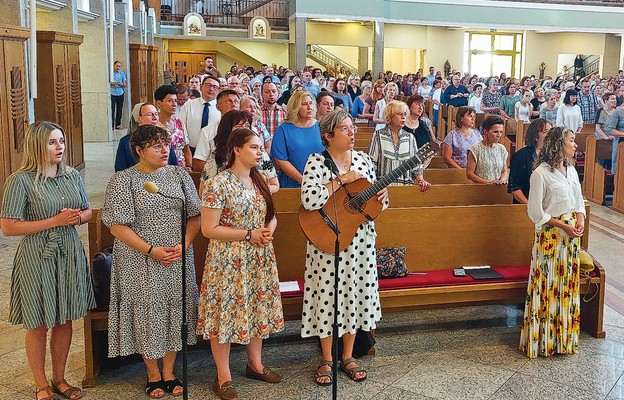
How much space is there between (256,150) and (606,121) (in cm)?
794

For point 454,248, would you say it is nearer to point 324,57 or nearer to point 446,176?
point 446,176

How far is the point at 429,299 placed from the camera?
4.49m

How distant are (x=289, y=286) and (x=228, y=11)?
26043mm

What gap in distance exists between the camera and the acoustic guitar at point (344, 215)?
12.6ft

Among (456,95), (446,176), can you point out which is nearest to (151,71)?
(456,95)

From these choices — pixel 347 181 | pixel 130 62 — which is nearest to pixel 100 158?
pixel 130 62

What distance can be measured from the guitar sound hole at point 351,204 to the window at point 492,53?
27.4 metres

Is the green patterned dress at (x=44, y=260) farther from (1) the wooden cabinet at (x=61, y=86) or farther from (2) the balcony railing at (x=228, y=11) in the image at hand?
(2) the balcony railing at (x=228, y=11)

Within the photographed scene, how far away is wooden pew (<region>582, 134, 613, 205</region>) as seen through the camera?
9.37 meters

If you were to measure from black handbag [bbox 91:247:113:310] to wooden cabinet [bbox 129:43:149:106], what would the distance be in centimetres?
1604

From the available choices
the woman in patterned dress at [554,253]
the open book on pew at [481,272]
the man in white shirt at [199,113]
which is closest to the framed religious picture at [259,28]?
the man in white shirt at [199,113]

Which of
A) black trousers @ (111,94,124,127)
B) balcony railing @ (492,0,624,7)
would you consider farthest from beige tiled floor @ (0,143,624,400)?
balcony railing @ (492,0,624,7)

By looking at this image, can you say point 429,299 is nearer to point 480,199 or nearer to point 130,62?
point 480,199

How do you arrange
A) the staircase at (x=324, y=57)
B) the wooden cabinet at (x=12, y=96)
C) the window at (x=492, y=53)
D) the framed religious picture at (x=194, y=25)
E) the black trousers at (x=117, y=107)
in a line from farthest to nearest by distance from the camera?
the window at (x=492, y=53), the staircase at (x=324, y=57), the framed religious picture at (x=194, y=25), the black trousers at (x=117, y=107), the wooden cabinet at (x=12, y=96)
